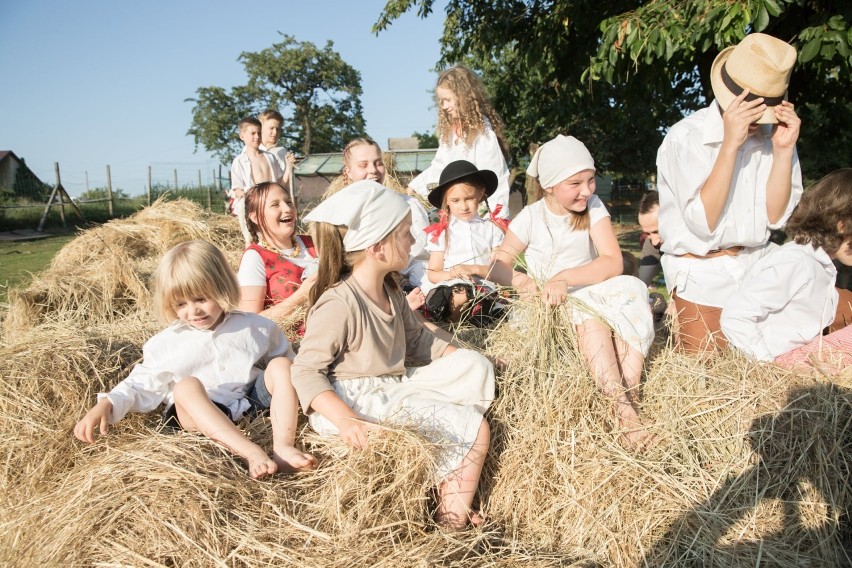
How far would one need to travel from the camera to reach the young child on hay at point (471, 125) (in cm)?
512

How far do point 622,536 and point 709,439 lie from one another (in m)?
0.58

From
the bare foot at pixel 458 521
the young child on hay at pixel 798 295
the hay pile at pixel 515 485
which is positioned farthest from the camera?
the young child on hay at pixel 798 295

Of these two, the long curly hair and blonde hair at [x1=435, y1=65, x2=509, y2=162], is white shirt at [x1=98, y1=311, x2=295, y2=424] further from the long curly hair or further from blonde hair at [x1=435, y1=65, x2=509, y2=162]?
blonde hair at [x1=435, y1=65, x2=509, y2=162]

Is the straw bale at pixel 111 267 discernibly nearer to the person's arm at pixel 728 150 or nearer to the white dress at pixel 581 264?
the white dress at pixel 581 264

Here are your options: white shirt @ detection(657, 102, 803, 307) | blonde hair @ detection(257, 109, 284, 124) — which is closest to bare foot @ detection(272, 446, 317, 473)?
white shirt @ detection(657, 102, 803, 307)

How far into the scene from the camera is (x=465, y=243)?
4.13m

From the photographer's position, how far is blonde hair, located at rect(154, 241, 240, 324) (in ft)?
9.07

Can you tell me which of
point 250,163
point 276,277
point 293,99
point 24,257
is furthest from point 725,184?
point 293,99

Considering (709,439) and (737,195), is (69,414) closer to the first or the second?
(709,439)

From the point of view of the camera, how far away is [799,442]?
2.49 m

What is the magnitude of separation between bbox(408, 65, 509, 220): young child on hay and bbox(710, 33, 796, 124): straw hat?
216 cm

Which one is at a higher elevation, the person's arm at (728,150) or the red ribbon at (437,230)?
the person's arm at (728,150)

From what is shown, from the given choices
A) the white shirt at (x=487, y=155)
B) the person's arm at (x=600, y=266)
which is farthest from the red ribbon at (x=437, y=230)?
the white shirt at (x=487, y=155)

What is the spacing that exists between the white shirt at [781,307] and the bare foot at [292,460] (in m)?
2.09
